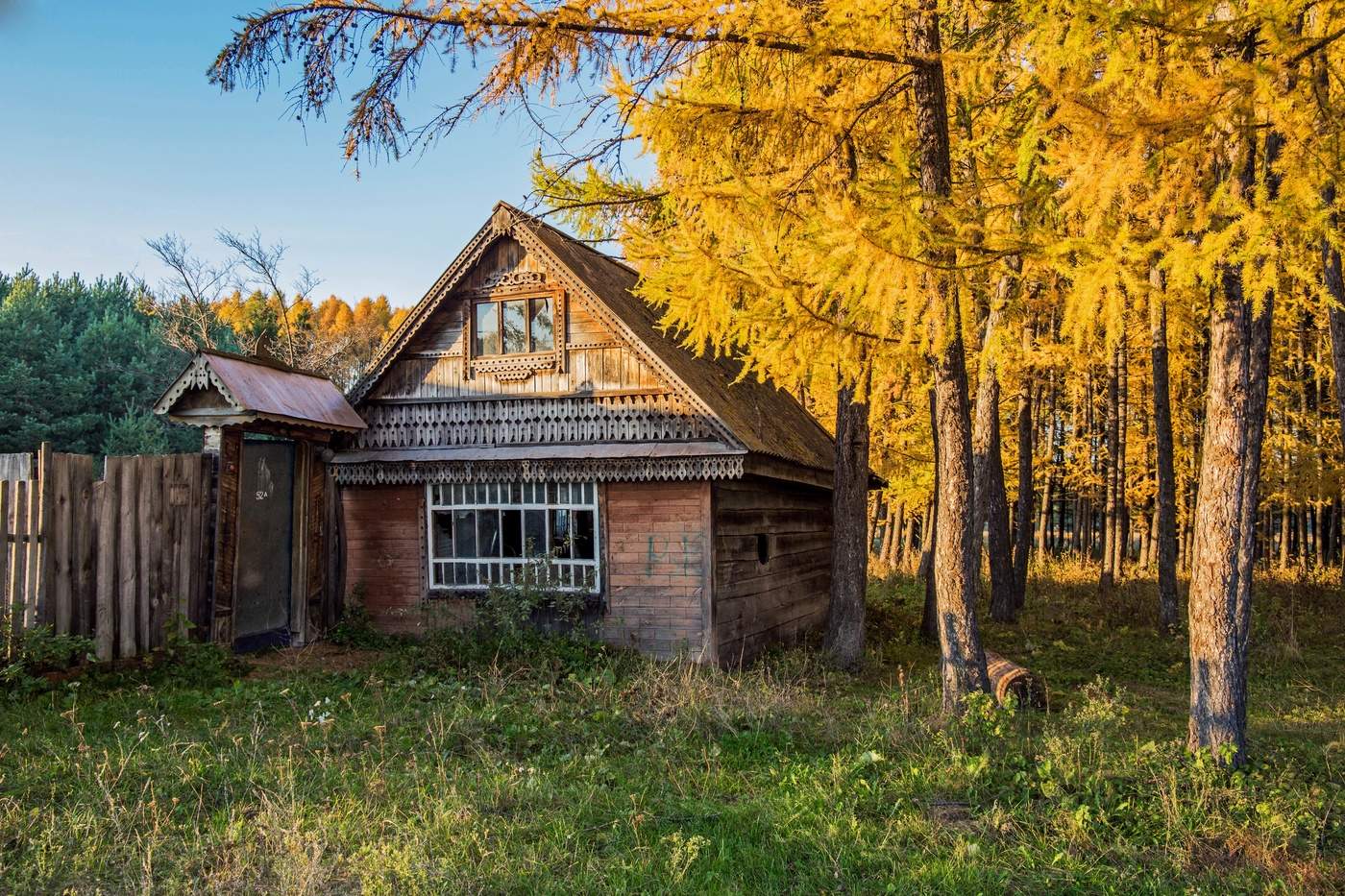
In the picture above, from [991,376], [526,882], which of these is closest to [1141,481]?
[991,376]

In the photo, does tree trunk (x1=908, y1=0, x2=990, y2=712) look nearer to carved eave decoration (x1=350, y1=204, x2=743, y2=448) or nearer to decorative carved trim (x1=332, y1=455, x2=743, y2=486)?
decorative carved trim (x1=332, y1=455, x2=743, y2=486)

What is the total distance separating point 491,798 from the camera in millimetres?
6035

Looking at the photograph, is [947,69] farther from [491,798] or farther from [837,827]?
[491,798]

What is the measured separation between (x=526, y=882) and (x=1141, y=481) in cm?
2431

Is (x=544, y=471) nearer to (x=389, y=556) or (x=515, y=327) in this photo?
(x=515, y=327)

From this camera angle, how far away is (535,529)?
1372 centimetres

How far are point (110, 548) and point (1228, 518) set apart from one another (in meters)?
11.0

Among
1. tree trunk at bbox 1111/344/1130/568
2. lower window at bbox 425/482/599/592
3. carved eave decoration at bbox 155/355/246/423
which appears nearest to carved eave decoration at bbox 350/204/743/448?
lower window at bbox 425/482/599/592

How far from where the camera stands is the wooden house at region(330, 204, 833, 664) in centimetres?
1266

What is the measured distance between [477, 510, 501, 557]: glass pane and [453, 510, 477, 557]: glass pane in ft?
0.27

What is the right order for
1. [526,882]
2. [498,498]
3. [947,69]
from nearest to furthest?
1. [526,882]
2. [947,69]
3. [498,498]

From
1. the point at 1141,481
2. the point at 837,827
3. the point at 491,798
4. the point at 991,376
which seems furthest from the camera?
the point at 1141,481

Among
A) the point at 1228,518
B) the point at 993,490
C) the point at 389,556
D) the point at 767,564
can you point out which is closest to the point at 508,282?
the point at 389,556

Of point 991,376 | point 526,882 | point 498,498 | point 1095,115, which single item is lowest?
point 526,882
